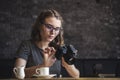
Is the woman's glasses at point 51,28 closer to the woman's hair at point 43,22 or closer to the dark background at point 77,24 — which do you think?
the woman's hair at point 43,22

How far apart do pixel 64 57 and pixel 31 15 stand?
3500 millimetres

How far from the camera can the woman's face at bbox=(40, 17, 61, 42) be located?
8.76 ft

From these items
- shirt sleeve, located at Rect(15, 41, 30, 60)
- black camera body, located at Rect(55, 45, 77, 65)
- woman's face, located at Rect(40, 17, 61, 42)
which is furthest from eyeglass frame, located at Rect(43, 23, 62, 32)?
Answer: black camera body, located at Rect(55, 45, 77, 65)

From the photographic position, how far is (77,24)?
576cm

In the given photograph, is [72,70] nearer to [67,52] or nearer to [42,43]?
[42,43]

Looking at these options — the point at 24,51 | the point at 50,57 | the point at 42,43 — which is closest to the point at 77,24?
the point at 42,43

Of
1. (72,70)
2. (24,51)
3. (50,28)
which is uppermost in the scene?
(50,28)

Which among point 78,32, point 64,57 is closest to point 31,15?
point 78,32

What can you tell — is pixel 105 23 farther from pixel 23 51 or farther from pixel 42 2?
pixel 23 51

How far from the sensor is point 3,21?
221 inches

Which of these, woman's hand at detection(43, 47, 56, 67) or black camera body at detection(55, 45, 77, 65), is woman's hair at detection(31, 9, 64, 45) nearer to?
woman's hand at detection(43, 47, 56, 67)

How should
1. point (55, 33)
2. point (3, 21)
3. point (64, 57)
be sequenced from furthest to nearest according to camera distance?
point (3, 21)
point (55, 33)
point (64, 57)

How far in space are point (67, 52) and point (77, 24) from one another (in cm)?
359

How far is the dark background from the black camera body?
3449 millimetres
